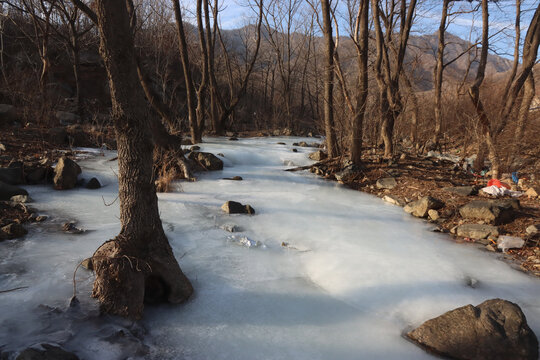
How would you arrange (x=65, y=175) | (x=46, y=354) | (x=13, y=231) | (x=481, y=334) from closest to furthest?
(x=46, y=354) → (x=481, y=334) → (x=13, y=231) → (x=65, y=175)

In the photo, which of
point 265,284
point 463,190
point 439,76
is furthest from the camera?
point 439,76

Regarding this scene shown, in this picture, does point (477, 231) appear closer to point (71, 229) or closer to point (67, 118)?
point (71, 229)

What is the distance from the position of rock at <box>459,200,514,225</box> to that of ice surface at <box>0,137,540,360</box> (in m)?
0.67

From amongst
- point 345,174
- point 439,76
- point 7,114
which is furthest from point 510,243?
point 7,114

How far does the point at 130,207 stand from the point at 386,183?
527 centimetres

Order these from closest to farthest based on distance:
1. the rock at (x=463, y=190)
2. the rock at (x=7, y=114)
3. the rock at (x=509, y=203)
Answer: the rock at (x=509, y=203)
the rock at (x=463, y=190)
the rock at (x=7, y=114)

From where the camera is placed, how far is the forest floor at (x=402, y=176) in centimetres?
388

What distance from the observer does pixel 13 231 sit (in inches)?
131

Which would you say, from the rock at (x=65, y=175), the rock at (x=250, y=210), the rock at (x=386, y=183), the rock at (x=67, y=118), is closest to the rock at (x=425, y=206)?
the rock at (x=386, y=183)

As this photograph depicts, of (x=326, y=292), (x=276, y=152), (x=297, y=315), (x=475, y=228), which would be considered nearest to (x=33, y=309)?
(x=297, y=315)

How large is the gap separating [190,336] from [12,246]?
217 cm

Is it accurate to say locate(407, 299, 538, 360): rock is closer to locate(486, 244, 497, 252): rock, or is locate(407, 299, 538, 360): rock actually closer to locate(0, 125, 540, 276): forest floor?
locate(0, 125, 540, 276): forest floor

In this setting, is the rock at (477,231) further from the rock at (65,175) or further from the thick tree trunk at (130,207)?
the rock at (65,175)

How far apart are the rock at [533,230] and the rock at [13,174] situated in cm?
707
